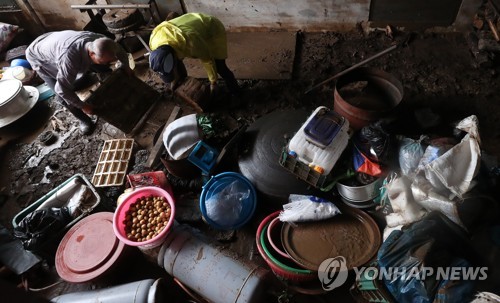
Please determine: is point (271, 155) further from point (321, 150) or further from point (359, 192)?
point (359, 192)

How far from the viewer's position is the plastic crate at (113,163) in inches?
170

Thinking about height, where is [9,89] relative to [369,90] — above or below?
above

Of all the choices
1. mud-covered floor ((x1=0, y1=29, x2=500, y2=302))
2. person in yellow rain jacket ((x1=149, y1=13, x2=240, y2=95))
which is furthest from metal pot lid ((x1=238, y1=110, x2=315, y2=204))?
person in yellow rain jacket ((x1=149, y1=13, x2=240, y2=95))

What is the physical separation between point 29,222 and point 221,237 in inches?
84.3

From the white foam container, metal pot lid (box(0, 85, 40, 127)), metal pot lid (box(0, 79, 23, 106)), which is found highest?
metal pot lid (box(0, 79, 23, 106))

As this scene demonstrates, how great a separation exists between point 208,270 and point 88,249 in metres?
1.43

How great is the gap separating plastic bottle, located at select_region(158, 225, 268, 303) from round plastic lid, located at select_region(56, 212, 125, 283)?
60 cm

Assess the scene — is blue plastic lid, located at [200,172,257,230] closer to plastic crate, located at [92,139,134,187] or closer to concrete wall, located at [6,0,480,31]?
plastic crate, located at [92,139,134,187]

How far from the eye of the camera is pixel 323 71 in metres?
5.22

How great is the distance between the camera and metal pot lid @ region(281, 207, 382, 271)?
309cm

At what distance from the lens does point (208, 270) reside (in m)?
3.04

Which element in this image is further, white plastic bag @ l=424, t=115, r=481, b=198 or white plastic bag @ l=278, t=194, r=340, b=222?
white plastic bag @ l=278, t=194, r=340, b=222

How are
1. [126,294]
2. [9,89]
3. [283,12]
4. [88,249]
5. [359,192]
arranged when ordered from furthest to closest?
[283,12], [9,89], [88,249], [359,192], [126,294]

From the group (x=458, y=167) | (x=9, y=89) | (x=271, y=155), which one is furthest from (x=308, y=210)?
(x=9, y=89)
